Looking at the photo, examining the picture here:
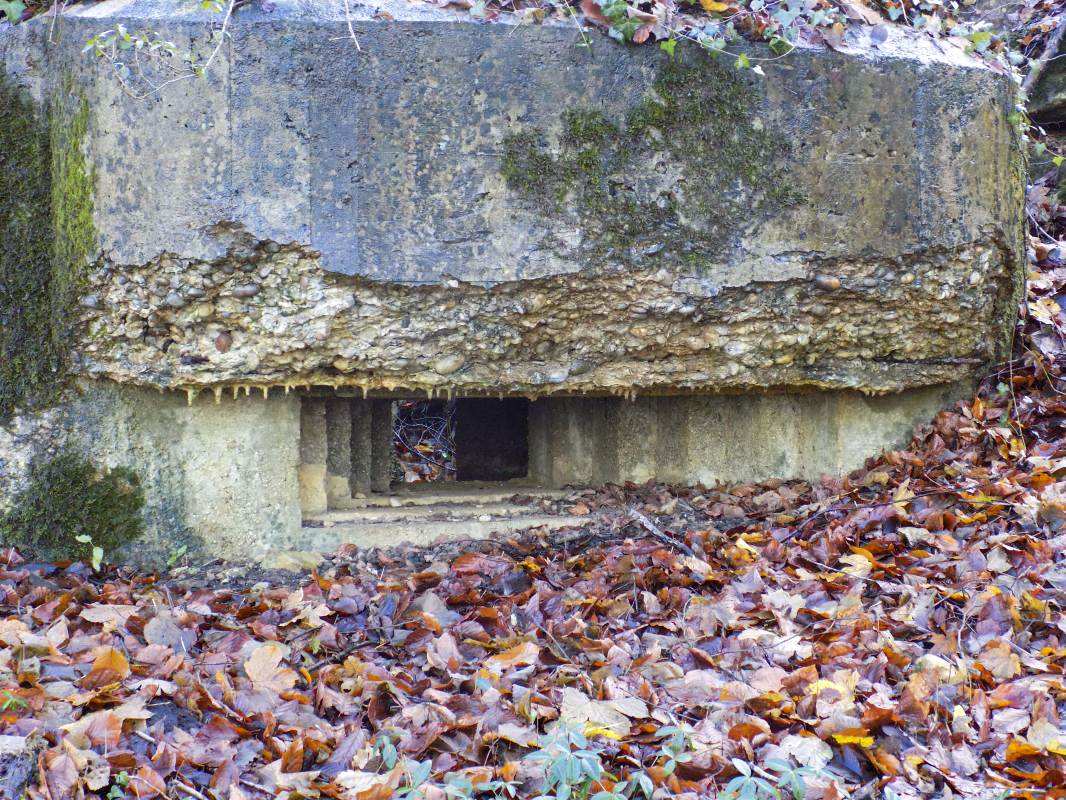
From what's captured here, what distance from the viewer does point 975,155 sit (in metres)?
3.52

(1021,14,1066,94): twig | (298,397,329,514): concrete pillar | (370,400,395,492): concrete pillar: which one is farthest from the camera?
(1021,14,1066,94): twig

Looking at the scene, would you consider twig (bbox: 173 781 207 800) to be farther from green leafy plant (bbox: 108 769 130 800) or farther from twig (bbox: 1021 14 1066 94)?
twig (bbox: 1021 14 1066 94)

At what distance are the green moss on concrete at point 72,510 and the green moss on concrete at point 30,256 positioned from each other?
270 mm

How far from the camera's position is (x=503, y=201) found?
10.7 ft

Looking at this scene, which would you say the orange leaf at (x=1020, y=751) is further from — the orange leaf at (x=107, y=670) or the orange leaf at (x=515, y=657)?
the orange leaf at (x=107, y=670)

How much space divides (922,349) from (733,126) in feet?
3.81

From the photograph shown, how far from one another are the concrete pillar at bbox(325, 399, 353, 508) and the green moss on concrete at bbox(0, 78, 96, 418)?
1.01 meters

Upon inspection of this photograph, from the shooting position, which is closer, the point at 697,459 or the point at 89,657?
the point at 89,657

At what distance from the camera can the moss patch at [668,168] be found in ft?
10.7

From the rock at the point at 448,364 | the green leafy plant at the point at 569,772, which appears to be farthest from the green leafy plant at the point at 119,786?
the rock at the point at 448,364

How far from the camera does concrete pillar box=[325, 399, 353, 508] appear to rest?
13.1 ft

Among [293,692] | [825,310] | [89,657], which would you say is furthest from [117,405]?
[825,310]

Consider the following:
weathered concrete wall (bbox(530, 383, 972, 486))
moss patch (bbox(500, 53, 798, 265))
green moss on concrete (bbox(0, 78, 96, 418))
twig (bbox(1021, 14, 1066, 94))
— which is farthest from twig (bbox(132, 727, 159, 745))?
twig (bbox(1021, 14, 1066, 94))

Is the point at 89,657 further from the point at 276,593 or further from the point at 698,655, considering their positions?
the point at 698,655
